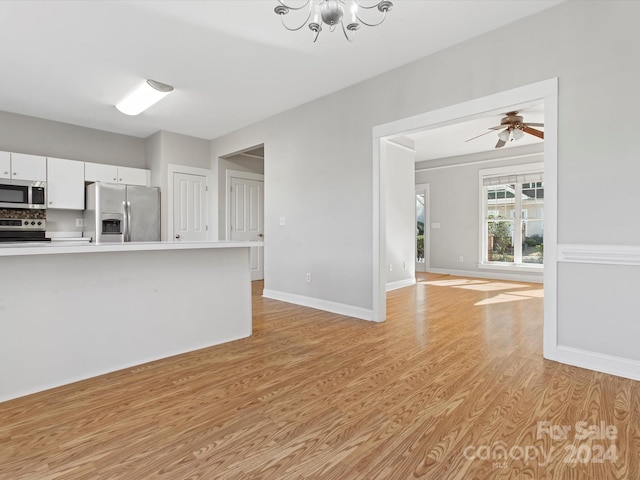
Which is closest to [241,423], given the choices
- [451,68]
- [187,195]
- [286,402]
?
[286,402]

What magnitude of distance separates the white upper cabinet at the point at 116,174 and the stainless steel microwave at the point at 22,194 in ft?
2.02

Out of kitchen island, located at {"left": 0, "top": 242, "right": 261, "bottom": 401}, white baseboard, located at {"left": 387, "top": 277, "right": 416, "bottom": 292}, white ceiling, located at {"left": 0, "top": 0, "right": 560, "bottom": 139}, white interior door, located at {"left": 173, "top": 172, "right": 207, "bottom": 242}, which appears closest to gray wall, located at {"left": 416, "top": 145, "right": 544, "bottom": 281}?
white baseboard, located at {"left": 387, "top": 277, "right": 416, "bottom": 292}

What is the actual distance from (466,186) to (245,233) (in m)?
4.88

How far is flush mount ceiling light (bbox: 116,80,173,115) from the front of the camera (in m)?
3.86

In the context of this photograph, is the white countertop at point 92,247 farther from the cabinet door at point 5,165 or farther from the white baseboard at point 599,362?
the cabinet door at point 5,165

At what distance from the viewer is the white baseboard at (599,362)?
90.1 inches

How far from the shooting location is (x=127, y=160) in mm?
5867

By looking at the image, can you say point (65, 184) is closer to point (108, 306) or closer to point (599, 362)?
point (108, 306)

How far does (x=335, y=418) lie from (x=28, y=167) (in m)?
5.27

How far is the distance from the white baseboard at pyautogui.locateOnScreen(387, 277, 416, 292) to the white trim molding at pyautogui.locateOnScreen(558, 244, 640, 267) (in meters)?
3.41

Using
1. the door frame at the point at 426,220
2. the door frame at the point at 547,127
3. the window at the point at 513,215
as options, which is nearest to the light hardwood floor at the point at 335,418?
the door frame at the point at 547,127

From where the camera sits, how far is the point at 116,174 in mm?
5469

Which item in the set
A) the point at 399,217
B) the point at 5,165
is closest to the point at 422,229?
the point at 399,217

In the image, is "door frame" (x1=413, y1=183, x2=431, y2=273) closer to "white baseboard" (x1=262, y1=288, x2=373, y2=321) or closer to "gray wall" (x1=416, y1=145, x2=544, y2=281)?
"gray wall" (x1=416, y1=145, x2=544, y2=281)
